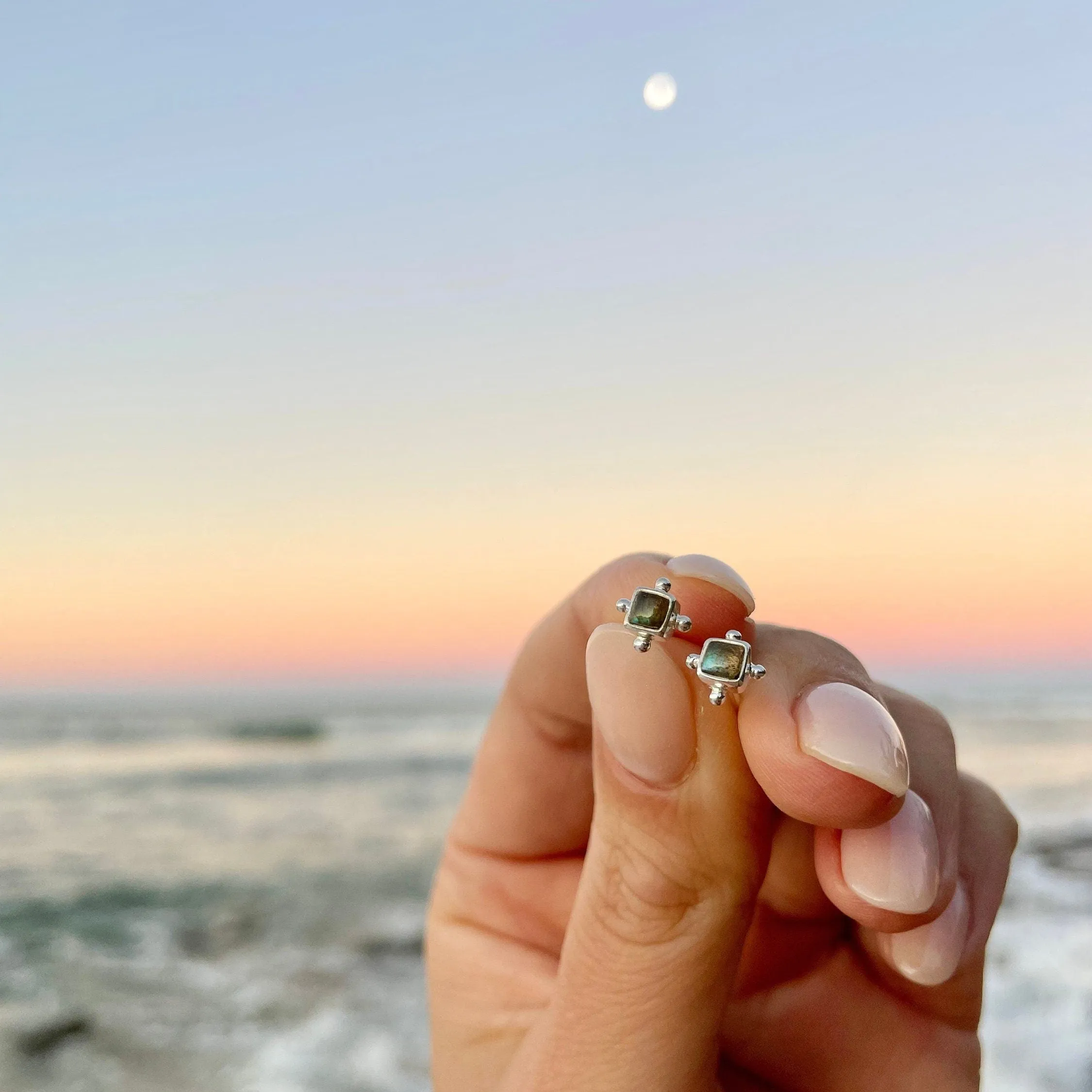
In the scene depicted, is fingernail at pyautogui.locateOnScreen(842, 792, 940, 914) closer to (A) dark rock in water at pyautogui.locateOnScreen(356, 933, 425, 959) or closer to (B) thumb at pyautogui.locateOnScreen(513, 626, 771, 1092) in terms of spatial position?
(B) thumb at pyautogui.locateOnScreen(513, 626, 771, 1092)

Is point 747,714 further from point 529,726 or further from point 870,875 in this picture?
point 529,726

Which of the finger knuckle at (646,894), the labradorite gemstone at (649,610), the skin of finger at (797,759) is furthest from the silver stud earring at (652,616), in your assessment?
the finger knuckle at (646,894)

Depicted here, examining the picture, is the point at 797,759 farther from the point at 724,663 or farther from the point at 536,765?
the point at 536,765

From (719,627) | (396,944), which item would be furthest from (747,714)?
(396,944)

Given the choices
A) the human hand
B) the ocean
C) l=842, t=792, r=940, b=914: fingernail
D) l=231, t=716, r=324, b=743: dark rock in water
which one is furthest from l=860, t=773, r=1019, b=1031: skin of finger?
l=231, t=716, r=324, b=743: dark rock in water

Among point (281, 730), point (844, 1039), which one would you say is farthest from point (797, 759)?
point (281, 730)
